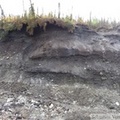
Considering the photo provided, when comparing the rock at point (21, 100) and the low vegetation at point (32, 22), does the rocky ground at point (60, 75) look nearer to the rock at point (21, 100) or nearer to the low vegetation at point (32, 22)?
Result: the rock at point (21, 100)

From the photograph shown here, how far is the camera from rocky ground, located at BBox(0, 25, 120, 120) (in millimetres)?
6453

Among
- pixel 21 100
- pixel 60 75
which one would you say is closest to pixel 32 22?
pixel 60 75

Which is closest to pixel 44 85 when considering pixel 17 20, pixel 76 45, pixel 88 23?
pixel 76 45

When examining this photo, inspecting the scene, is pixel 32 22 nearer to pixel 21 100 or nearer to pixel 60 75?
pixel 60 75

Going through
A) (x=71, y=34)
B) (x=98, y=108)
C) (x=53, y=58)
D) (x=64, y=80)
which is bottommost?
(x=98, y=108)

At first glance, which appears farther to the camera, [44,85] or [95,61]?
[95,61]

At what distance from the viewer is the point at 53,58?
24.9 ft

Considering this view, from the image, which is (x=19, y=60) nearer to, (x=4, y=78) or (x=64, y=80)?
(x=4, y=78)

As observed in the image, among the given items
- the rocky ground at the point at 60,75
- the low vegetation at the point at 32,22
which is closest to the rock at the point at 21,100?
the rocky ground at the point at 60,75

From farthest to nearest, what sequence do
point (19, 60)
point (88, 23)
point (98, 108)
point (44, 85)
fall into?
point (88, 23) → point (19, 60) → point (44, 85) → point (98, 108)

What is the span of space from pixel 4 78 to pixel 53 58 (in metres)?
1.45

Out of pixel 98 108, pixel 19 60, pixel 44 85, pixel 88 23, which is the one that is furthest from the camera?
pixel 88 23

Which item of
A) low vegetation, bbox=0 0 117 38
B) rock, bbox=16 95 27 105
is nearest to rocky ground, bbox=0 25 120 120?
rock, bbox=16 95 27 105

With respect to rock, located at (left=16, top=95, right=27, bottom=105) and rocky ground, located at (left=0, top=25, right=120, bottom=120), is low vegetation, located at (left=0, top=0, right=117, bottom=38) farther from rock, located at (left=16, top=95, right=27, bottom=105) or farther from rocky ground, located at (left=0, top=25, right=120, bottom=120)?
rock, located at (left=16, top=95, right=27, bottom=105)
